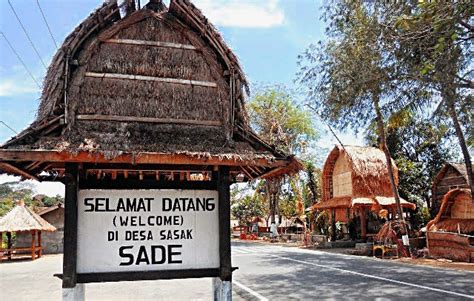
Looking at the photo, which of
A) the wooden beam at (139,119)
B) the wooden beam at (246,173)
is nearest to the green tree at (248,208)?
the wooden beam at (246,173)

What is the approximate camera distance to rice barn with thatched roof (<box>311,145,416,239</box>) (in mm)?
25250

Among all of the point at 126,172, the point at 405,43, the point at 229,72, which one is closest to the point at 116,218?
the point at 126,172

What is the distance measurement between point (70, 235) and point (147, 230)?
869mm

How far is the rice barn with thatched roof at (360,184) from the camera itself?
25250 millimetres

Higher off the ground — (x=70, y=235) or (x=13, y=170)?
(x=13, y=170)

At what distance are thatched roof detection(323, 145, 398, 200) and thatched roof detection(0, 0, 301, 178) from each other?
2067 centimetres

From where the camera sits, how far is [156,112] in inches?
224

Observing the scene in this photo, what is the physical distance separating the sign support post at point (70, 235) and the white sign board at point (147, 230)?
0.29 feet

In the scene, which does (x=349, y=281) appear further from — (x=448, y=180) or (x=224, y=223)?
(x=448, y=180)

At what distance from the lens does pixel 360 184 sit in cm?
2569

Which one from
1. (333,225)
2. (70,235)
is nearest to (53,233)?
(333,225)

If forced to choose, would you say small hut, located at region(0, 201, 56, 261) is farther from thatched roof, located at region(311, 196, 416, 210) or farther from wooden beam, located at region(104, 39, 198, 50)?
wooden beam, located at region(104, 39, 198, 50)

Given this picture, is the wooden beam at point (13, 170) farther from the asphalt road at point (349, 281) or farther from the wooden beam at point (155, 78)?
the asphalt road at point (349, 281)

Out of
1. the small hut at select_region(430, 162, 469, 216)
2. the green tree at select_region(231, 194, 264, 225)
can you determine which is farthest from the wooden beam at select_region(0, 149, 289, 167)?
the green tree at select_region(231, 194, 264, 225)
